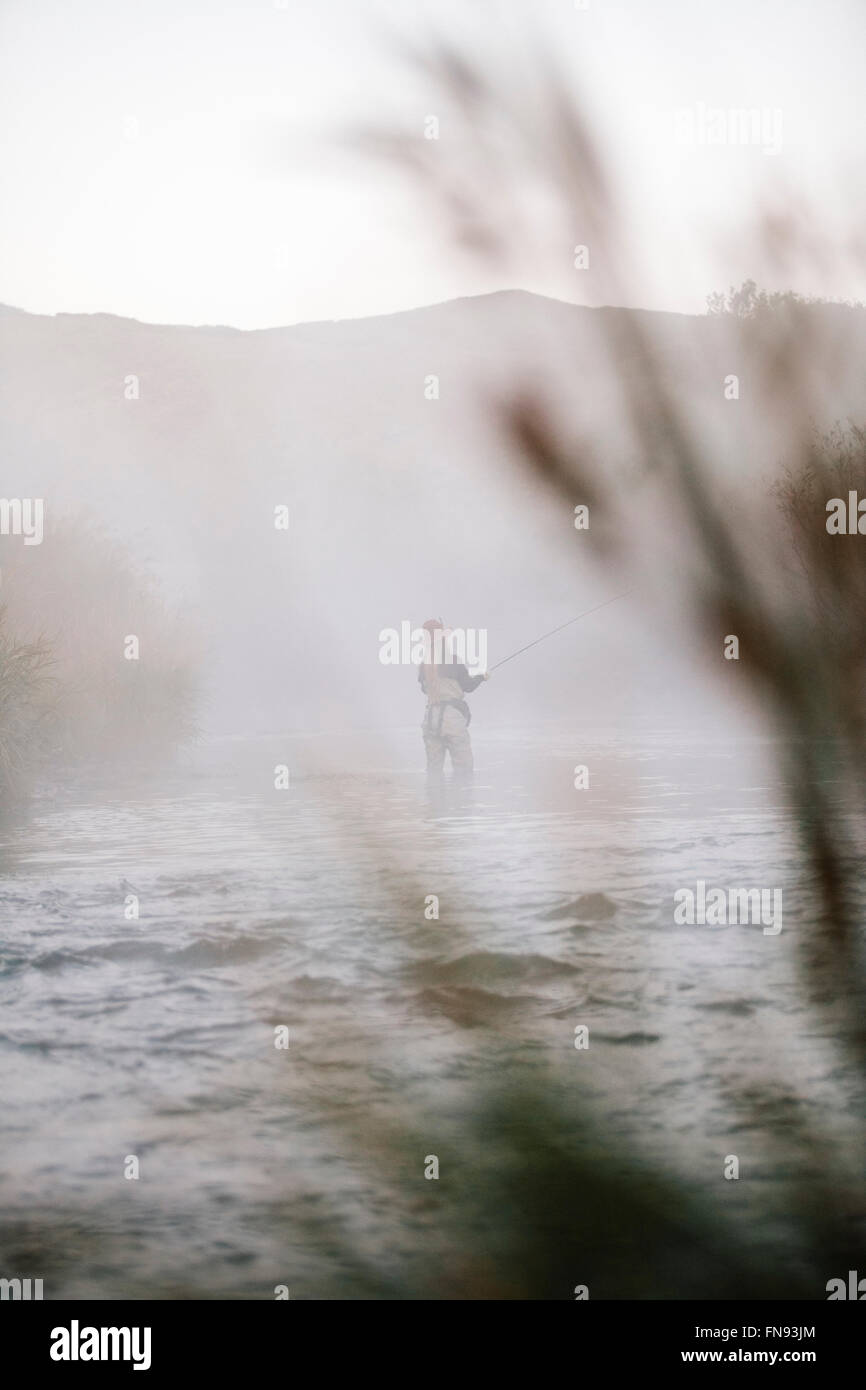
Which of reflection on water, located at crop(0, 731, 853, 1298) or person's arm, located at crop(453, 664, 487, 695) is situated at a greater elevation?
person's arm, located at crop(453, 664, 487, 695)

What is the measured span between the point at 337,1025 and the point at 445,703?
1145 cm

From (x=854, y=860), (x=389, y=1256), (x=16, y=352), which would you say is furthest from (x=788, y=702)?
(x=16, y=352)

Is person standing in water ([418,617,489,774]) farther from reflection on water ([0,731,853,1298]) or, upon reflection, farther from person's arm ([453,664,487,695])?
reflection on water ([0,731,853,1298])

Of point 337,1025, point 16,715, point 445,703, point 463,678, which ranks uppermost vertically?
point 463,678

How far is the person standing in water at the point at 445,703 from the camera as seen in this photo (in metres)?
19.0

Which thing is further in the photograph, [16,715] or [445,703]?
[445,703]

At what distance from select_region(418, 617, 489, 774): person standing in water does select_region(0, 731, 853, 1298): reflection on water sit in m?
3.51

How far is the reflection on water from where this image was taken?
5.57 meters

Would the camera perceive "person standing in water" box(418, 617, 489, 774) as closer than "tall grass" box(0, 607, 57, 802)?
No

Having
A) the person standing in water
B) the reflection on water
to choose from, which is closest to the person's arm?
the person standing in water

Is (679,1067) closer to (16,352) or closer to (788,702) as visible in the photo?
(788,702)

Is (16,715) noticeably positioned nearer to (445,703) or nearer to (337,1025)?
(445,703)

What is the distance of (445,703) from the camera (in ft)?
63.6

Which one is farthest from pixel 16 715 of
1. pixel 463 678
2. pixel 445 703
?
pixel 463 678
